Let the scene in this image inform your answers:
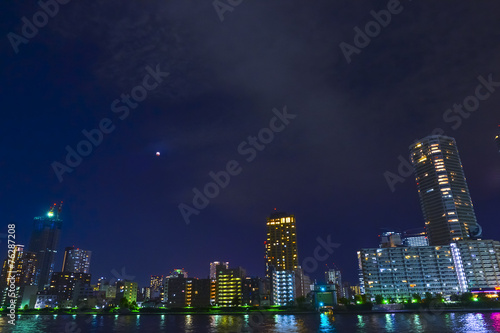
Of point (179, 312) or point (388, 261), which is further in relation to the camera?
point (388, 261)

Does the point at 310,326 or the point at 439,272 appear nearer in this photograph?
the point at 310,326

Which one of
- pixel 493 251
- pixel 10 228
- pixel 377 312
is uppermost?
pixel 493 251

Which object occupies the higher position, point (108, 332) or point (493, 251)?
point (493, 251)

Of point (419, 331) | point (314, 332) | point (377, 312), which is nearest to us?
point (419, 331)

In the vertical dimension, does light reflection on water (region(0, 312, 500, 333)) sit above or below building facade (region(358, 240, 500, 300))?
below

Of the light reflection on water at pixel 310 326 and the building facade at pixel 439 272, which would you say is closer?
the light reflection on water at pixel 310 326

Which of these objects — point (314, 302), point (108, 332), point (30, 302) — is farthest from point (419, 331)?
point (30, 302)

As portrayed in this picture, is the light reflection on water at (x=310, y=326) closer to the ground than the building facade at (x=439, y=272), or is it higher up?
closer to the ground

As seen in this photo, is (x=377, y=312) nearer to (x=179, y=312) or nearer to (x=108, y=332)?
(x=179, y=312)

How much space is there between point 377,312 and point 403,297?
5944cm

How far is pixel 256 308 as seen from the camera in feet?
545

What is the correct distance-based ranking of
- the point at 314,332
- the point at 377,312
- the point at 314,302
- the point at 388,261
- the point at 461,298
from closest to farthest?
the point at 314,332 → the point at 377,312 → the point at 461,298 → the point at 314,302 → the point at 388,261

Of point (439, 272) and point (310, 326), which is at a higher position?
point (439, 272)

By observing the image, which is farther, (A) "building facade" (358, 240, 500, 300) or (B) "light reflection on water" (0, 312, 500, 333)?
(A) "building facade" (358, 240, 500, 300)
